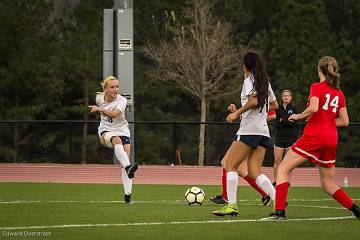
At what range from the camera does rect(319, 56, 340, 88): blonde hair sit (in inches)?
510

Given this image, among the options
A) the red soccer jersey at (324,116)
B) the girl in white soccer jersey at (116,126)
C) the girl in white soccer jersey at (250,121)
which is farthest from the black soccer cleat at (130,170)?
the red soccer jersey at (324,116)

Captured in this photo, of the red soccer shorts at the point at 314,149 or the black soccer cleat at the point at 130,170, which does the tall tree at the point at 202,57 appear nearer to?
the black soccer cleat at the point at 130,170

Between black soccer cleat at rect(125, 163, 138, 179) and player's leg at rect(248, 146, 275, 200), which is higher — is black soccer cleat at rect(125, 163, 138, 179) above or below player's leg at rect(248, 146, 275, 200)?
below

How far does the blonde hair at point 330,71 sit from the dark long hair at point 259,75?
3.10 feet

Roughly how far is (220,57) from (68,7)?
42.6ft

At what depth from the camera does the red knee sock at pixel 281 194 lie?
42.6ft

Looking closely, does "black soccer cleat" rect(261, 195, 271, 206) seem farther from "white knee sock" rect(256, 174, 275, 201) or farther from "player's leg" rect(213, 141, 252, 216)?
"player's leg" rect(213, 141, 252, 216)

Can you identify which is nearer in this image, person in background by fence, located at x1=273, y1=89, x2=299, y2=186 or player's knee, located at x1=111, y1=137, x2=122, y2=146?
player's knee, located at x1=111, y1=137, x2=122, y2=146

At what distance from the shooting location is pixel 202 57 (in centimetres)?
4600

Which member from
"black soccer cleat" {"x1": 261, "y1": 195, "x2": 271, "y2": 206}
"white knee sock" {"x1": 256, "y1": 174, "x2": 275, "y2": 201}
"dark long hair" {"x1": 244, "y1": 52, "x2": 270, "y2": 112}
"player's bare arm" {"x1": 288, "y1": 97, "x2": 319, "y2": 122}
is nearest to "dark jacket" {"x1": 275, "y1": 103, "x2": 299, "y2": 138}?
"black soccer cleat" {"x1": 261, "y1": 195, "x2": 271, "y2": 206}

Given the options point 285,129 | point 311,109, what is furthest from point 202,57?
point 311,109

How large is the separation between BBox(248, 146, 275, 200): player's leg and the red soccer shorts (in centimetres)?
131

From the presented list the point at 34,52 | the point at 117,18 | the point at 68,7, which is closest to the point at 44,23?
the point at 34,52

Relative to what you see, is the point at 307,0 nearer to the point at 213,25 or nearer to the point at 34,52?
the point at 213,25
